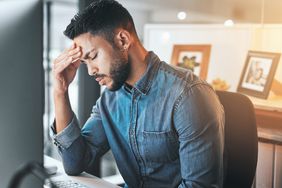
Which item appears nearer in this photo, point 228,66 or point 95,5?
point 95,5

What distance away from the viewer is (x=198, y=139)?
1234mm

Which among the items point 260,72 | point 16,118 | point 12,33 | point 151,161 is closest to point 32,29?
point 12,33

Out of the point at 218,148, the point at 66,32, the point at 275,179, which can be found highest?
the point at 66,32

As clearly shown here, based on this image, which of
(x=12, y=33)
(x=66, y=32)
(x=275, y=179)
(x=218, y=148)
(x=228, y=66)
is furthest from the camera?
(x=228, y=66)

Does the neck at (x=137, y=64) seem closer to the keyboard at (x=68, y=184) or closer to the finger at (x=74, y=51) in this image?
the finger at (x=74, y=51)

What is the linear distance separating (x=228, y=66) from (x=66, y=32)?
1.07 metres

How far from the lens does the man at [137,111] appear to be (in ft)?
4.10

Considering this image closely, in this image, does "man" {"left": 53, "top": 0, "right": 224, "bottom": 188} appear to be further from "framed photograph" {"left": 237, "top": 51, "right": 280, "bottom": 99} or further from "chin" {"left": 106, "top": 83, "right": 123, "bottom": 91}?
"framed photograph" {"left": 237, "top": 51, "right": 280, "bottom": 99}

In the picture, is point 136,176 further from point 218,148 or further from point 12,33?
point 12,33

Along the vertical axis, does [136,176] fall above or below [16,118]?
below

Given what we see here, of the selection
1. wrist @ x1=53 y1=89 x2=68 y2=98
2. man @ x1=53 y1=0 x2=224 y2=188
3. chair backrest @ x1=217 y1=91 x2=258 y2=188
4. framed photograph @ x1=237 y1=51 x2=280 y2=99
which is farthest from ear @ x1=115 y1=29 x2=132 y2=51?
framed photograph @ x1=237 y1=51 x2=280 y2=99

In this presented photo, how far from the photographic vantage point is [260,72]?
2.01 metres

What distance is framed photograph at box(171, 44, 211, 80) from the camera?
2.22 m

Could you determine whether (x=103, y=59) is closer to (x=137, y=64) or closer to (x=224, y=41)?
(x=137, y=64)
